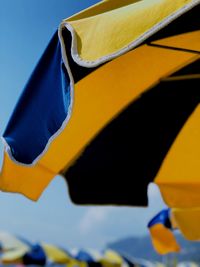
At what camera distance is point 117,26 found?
1.54 metres

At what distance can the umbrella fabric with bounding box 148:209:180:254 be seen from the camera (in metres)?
4.69

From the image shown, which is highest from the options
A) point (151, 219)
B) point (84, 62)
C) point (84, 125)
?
point (84, 62)

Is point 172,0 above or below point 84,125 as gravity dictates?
above

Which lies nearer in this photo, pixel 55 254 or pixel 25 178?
pixel 25 178

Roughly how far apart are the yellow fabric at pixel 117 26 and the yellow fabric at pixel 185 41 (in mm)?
614

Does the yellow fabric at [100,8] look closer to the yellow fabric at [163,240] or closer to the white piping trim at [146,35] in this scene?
the white piping trim at [146,35]

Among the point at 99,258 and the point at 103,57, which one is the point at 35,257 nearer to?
the point at 99,258

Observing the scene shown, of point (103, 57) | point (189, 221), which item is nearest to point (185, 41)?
point (103, 57)

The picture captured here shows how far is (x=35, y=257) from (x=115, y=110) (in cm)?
921

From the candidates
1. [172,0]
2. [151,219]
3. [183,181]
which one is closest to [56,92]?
[172,0]

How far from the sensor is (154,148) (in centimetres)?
313

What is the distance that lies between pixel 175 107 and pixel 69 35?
1.42 meters

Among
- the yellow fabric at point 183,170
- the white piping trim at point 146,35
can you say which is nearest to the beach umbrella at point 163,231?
the yellow fabric at point 183,170

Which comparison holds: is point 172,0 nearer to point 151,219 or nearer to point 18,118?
point 18,118
